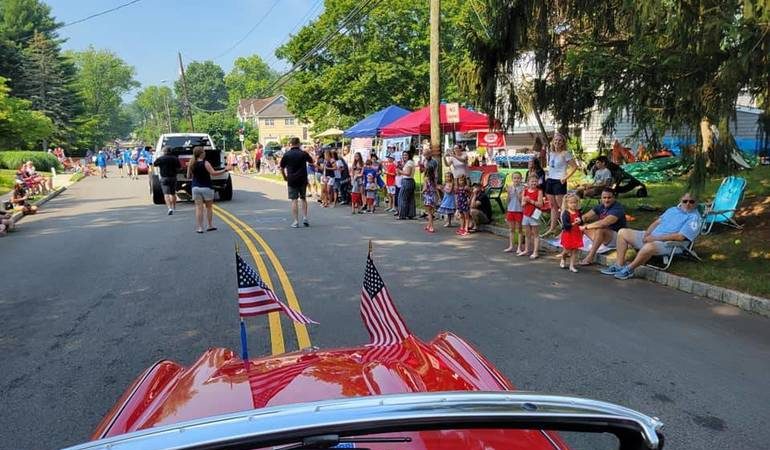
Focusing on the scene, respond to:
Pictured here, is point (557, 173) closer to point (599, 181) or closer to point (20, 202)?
point (599, 181)

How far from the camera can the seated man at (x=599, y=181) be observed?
45.2 feet

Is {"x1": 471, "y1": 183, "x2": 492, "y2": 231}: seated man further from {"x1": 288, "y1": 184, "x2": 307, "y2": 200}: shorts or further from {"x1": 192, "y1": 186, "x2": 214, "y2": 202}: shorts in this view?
{"x1": 192, "y1": 186, "x2": 214, "y2": 202}: shorts

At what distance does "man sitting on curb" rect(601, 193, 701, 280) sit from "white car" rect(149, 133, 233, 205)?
12.7 meters

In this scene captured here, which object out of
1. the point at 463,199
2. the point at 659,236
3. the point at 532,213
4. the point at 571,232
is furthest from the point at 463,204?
the point at 659,236

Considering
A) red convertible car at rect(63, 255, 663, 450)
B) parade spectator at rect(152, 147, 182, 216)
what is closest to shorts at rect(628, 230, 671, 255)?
red convertible car at rect(63, 255, 663, 450)

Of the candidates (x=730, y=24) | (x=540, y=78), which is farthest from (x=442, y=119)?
(x=730, y=24)

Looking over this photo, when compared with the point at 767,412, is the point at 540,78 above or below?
above

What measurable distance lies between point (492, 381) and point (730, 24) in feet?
16.8

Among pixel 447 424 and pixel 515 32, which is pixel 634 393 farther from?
pixel 515 32

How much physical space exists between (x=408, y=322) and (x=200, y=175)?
7938 mm

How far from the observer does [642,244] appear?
8.35 meters

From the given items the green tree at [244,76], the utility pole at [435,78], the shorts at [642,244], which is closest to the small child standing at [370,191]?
the utility pole at [435,78]

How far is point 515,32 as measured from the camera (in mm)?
10516

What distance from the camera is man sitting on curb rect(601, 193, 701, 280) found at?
8.12 metres
